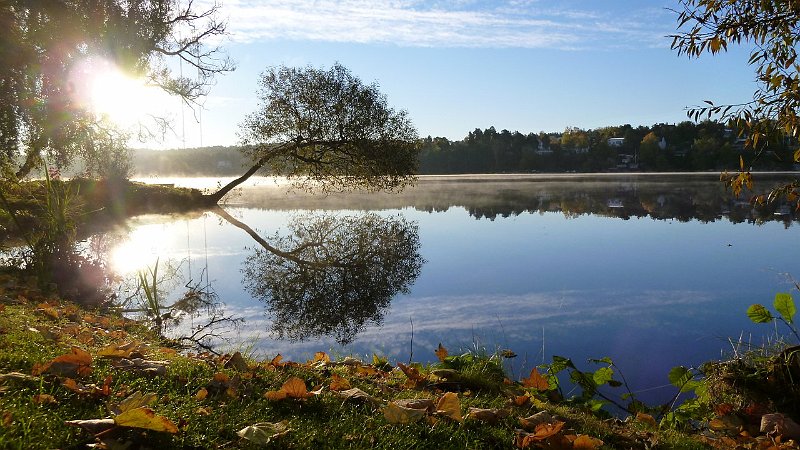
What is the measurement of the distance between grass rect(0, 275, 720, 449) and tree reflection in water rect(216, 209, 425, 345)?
261 cm

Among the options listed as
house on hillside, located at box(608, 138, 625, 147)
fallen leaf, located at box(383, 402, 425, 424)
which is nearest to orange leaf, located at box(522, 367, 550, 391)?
fallen leaf, located at box(383, 402, 425, 424)

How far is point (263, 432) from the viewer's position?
2.64 m

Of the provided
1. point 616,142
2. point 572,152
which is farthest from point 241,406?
point 616,142

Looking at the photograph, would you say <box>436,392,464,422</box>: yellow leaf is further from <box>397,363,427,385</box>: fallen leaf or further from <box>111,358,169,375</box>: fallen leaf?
<box>111,358,169,375</box>: fallen leaf

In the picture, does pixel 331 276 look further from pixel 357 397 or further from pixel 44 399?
pixel 44 399

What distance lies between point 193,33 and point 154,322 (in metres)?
24.2

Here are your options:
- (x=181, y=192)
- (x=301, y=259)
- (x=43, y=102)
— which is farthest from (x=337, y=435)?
(x=181, y=192)

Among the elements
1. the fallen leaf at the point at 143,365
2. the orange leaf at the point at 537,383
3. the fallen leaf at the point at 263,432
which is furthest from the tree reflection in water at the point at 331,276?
the fallen leaf at the point at 263,432

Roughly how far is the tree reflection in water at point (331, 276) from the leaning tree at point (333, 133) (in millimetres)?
11244

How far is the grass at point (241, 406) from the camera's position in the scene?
260 centimetres

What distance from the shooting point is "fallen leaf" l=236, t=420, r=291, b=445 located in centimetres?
259

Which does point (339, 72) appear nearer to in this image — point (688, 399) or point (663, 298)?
point (663, 298)

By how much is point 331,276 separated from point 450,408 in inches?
290

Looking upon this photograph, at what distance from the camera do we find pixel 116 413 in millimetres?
2660
